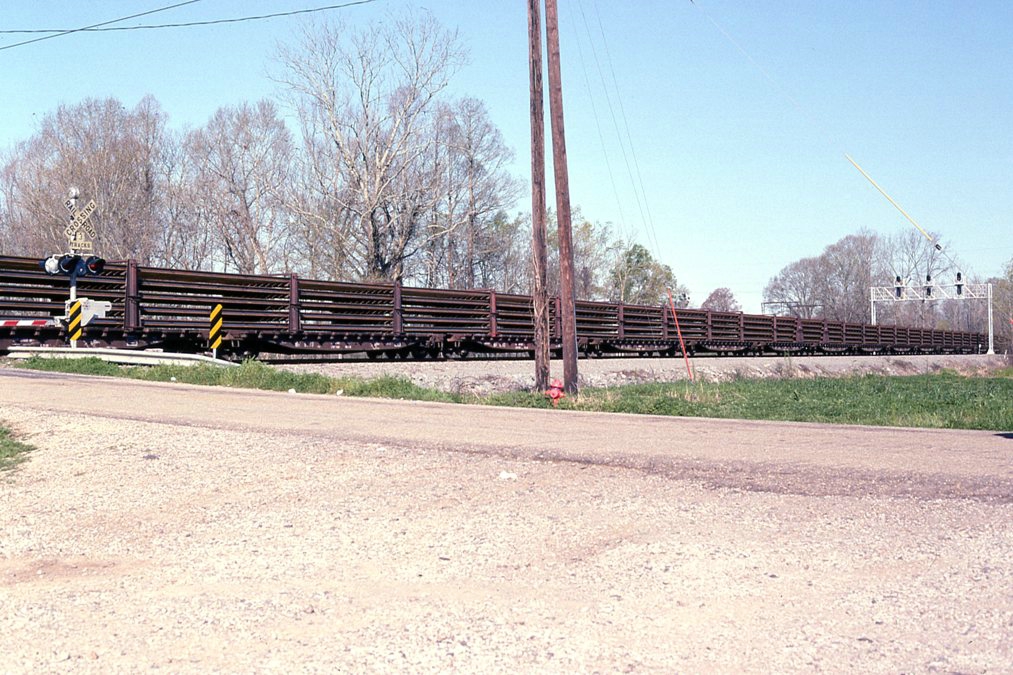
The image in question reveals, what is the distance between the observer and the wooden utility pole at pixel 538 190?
52.7ft

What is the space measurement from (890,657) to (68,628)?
3395 mm

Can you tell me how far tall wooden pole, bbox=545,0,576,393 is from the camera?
15.9 m

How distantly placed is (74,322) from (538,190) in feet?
30.7

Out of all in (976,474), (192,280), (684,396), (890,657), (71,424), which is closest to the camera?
(890,657)

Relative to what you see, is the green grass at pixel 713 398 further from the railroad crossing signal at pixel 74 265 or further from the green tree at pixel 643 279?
the green tree at pixel 643 279

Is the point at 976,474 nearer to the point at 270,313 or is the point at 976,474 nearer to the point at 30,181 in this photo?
the point at 270,313

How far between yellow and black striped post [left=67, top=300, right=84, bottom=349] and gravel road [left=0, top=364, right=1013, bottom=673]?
9605 millimetres

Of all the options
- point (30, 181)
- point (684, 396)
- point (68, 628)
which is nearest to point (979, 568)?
point (68, 628)

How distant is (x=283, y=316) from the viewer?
20.3 m

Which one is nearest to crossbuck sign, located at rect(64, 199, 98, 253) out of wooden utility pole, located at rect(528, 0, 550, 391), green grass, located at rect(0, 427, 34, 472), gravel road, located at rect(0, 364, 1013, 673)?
wooden utility pole, located at rect(528, 0, 550, 391)

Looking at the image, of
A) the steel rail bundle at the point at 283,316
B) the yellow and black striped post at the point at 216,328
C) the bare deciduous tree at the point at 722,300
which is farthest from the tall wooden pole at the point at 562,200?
the bare deciduous tree at the point at 722,300

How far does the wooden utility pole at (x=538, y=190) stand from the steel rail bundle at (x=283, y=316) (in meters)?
6.49

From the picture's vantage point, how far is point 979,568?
14.6 feet

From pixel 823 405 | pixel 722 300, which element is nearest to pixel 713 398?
pixel 823 405
